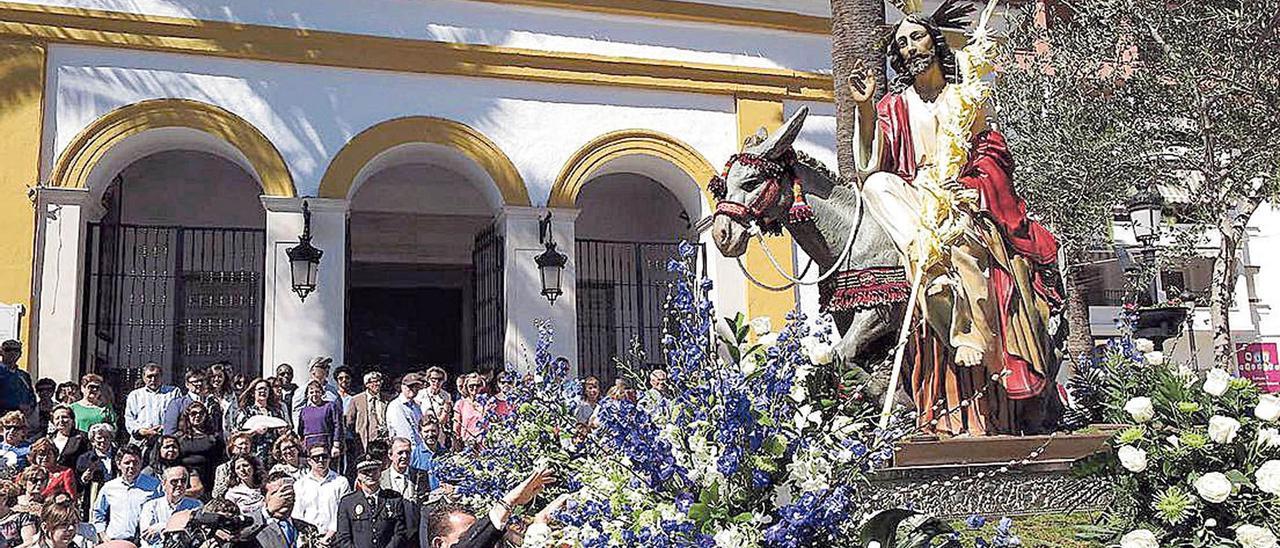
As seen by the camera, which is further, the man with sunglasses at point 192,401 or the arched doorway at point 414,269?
the arched doorway at point 414,269

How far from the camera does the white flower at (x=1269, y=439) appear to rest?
3475mm

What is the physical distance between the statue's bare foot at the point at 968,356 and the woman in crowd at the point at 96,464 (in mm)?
6763

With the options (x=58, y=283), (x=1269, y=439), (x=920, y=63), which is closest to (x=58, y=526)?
(x=920, y=63)

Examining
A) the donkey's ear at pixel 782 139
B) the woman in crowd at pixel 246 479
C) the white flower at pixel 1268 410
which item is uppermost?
the donkey's ear at pixel 782 139

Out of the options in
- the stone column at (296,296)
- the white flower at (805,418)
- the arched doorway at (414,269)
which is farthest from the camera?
the arched doorway at (414,269)

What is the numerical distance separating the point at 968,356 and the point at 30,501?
610 cm

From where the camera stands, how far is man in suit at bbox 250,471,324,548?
6.09 metres

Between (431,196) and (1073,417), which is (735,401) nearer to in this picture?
(1073,417)

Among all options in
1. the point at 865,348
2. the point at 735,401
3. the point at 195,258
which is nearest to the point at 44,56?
the point at 195,258

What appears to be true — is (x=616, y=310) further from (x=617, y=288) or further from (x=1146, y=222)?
(x=1146, y=222)

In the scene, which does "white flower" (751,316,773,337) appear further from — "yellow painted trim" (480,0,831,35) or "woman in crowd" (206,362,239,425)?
"yellow painted trim" (480,0,831,35)

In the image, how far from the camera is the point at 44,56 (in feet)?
42.6

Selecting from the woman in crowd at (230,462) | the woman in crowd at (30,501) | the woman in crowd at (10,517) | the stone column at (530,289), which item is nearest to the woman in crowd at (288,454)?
the woman in crowd at (230,462)

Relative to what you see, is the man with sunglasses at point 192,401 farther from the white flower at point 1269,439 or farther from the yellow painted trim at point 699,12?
the white flower at point 1269,439
